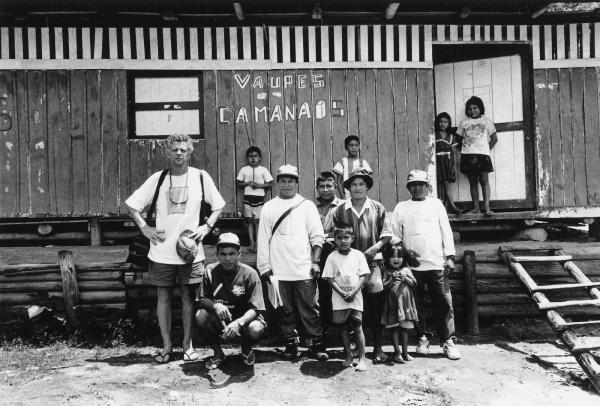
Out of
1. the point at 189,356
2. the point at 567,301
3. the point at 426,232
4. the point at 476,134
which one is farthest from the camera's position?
the point at 476,134

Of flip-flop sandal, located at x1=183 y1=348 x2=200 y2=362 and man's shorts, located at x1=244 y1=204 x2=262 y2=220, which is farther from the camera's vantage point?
man's shorts, located at x1=244 y1=204 x2=262 y2=220

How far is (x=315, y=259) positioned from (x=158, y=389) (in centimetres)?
189

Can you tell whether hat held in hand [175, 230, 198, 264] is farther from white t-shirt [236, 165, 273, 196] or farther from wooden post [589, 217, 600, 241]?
wooden post [589, 217, 600, 241]

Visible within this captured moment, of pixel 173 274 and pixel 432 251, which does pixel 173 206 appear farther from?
pixel 432 251

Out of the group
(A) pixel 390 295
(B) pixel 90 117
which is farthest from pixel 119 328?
(A) pixel 390 295

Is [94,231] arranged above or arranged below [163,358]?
above

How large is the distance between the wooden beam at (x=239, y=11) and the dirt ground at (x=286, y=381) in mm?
4248

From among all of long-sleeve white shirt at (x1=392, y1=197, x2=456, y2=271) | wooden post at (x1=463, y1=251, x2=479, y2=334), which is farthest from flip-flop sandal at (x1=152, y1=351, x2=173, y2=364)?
wooden post at (x1=463, y1=251, x2=479, y2=334)

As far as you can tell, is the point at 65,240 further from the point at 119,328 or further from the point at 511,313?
the point at 511,313

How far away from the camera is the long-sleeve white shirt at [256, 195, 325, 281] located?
527 cm

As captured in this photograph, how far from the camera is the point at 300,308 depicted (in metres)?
5.30

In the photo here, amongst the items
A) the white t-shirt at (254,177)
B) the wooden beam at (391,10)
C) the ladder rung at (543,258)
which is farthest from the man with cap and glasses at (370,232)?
the wooden beam at (391,10)

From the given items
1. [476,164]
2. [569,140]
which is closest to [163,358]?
[476,164]

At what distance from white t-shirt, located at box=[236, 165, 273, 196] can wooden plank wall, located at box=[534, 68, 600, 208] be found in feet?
13.0
